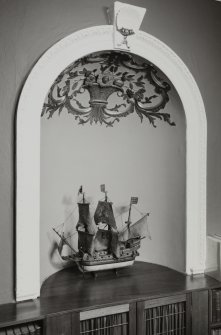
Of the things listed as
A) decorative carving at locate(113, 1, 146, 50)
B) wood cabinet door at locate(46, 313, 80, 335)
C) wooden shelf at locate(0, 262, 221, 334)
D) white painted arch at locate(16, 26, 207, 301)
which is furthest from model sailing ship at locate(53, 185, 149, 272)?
decorative carving at locate(113, 1, 146, 50)

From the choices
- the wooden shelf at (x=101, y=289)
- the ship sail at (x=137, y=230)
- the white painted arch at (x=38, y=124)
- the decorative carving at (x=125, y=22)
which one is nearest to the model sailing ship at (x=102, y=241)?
the ship sail at (x=137, y=230)

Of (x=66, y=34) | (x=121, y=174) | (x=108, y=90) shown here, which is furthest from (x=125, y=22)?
(x=121, y=174)

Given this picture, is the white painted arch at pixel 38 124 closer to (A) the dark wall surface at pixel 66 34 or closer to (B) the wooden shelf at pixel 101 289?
(A) the dark wall surface at pixel 66 34

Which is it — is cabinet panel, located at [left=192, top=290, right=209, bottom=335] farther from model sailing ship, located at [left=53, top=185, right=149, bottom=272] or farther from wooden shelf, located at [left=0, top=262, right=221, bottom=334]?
model sailing ship, located at [left=53, top=185, right=149, bottom=272]

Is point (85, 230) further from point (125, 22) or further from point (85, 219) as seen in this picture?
point (125, 22)

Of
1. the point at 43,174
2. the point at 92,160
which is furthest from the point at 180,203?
the point at 43,174

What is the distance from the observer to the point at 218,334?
3.48 metres

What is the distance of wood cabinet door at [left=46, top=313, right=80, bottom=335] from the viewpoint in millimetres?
2885

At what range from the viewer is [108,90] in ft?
12.6

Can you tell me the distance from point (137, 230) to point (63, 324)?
128 centimetres

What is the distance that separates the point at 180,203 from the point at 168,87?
1119 millimetres

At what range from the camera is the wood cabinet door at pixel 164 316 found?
3.21m

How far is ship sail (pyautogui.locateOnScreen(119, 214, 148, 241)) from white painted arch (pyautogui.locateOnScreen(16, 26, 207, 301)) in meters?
0.49

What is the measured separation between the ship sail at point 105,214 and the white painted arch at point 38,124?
2.42ft
